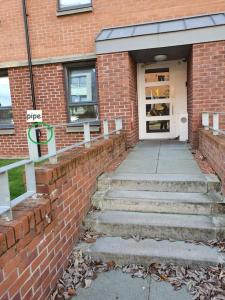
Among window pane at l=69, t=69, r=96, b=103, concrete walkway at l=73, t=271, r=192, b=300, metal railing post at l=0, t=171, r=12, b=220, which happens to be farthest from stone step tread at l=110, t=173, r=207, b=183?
window pane at l=69, t=69, r=96, b=103

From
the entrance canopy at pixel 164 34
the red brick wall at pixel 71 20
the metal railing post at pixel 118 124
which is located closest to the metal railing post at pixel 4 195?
the metal railing post at pixel 118 124

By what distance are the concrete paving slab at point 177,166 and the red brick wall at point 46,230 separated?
4.35ft

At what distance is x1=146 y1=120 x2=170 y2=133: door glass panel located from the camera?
7770mm

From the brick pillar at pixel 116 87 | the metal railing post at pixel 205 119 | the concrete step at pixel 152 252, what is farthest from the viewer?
the brick pillar at pixel 116 87

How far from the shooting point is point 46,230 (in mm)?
2521

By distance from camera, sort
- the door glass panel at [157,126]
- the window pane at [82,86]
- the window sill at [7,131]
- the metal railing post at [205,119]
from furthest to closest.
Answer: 1. the door glass panel at [157,126]
2. the window sill at [7,131]
3. the window pane at [82,86]
4. the metal railing post at [205,119]

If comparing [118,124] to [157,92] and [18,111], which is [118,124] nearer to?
[157,92]

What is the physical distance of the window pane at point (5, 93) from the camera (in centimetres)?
740

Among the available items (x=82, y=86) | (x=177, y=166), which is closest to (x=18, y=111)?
(x=82, y=86)

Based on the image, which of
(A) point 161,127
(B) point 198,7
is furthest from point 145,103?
(B) point 198,7

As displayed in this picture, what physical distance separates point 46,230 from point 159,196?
1718 millimetres

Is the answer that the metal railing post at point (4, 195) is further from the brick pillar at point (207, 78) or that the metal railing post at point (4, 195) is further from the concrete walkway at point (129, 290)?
the brick pillar at point (207, 78)

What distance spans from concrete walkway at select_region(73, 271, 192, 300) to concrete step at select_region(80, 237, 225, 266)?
0.77 ft

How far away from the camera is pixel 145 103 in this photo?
7641 mm
